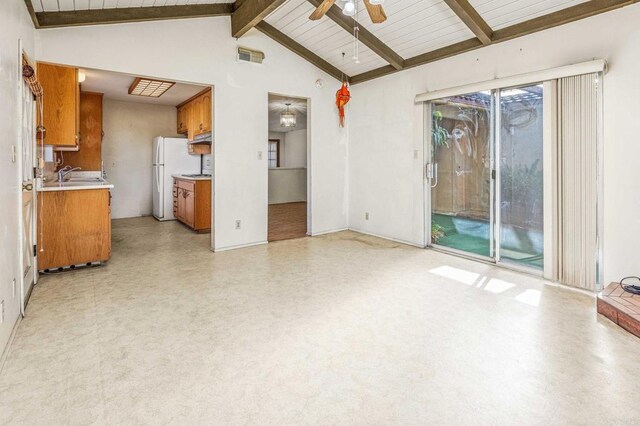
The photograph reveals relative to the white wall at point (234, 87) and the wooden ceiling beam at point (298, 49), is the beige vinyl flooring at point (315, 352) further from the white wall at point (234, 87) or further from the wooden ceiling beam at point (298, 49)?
the wooden ceiling beam at point (298, 49)

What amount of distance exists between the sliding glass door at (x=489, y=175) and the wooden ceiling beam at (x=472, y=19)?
1.96 feet

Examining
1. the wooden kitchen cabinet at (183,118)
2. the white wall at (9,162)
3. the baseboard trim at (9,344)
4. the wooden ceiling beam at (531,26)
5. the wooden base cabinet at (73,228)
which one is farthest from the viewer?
the wooden kitchen cabinet at (183,118)

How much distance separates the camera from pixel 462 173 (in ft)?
14.6

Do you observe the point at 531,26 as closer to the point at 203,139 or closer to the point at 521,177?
the point at 521,177

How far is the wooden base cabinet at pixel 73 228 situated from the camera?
11.8ft

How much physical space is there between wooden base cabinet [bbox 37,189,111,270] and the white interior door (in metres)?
0.18

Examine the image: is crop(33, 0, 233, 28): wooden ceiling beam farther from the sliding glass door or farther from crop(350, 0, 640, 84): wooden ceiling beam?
the sliding glass door


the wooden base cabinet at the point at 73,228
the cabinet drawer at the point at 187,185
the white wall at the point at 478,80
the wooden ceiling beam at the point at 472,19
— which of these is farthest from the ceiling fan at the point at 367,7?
the cabinet drawer at the point at 187,185

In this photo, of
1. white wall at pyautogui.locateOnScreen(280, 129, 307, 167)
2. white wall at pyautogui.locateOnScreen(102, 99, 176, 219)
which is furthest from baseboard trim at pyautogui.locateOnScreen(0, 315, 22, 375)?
white wall at pyautogui.locateOnScreen(280, 129, 307, 167)

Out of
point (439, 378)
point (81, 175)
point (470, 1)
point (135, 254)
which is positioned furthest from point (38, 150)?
point (470, 1)

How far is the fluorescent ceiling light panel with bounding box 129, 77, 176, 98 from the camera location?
5386 millimetres

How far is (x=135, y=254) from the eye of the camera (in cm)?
448

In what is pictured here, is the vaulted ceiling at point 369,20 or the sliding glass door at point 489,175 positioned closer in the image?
the vaulted ceiling at point 369,20

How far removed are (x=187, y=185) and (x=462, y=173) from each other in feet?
14.7
